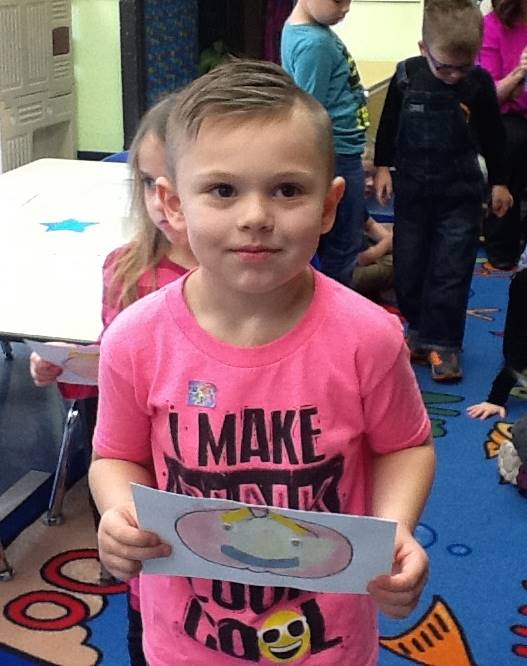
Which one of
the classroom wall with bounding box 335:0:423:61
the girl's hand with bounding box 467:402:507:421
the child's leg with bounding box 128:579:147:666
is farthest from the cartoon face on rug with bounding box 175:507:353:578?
the classroom wall with bounding box 335:0:423:61

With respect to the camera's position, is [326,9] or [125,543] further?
[326,9]

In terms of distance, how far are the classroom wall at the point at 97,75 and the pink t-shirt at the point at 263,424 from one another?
416 cm

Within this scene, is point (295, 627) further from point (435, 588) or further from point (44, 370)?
point (435, 588)

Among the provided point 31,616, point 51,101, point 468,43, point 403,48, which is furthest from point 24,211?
Answer: point 403,48

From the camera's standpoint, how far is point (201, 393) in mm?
840

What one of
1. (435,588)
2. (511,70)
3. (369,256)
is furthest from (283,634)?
(511,70)

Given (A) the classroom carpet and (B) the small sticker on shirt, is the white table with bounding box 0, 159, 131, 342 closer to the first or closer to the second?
(A) the classroom carpet

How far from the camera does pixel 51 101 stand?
4.55 meters

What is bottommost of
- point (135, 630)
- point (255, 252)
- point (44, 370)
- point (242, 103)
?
point (135, 630)

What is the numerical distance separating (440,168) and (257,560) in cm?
218

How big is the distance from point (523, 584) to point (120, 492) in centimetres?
127

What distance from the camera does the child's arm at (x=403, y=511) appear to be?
78cm

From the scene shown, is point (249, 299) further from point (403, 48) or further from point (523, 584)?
point (403, 48)

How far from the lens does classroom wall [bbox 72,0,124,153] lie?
15.5 feet
